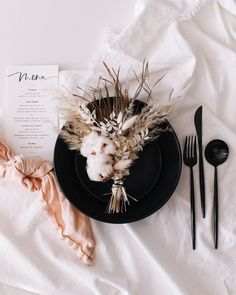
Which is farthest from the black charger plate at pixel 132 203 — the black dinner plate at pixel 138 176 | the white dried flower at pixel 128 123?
the white dried flower at pixel 128 123

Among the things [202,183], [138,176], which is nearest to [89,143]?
[138,176]

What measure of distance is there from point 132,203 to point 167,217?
79 millimetres

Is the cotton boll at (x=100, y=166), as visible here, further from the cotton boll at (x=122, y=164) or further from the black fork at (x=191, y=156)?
the black fork at (x=191, y=156)

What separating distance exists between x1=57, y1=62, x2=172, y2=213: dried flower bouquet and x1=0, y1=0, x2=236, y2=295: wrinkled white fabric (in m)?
0.05

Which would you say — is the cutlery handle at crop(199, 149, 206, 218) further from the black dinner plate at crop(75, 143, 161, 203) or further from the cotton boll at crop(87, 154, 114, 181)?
the cotton boll at crop(87, 154, 114, 181)

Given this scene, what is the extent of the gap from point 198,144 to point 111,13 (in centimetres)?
34

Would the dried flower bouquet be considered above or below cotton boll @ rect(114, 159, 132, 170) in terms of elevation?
above

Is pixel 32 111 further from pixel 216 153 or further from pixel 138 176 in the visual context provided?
pixel 216 153

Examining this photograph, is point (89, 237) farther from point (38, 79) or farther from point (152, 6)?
point (152, 6)

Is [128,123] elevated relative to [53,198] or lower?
elevated

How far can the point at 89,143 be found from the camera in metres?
0.69

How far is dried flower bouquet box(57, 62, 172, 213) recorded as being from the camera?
691 millimetres

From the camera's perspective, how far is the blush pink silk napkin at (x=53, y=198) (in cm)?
79

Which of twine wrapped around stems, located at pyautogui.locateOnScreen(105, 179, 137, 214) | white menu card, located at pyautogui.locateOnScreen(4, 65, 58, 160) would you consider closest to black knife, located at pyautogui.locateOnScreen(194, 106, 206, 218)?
twine wrapped around stems, located at pyautogui.locateOnScreen(105, 179, 137, 214)
